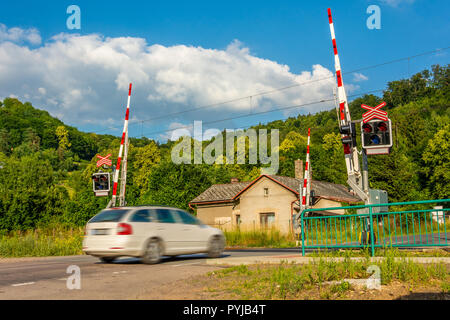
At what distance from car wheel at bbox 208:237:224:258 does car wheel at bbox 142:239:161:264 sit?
2.27 metres

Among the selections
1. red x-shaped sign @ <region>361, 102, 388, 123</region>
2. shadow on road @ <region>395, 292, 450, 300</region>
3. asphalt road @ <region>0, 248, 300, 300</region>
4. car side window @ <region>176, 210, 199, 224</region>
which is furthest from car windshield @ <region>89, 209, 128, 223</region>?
shadow on road @ <region>395, 292, 450, 300</region>

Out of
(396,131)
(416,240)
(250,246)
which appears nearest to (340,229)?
(416,240)

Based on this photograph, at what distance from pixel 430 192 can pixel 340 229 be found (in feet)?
189

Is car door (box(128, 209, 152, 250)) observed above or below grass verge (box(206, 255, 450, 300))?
above

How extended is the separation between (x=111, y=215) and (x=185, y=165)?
1918 inches

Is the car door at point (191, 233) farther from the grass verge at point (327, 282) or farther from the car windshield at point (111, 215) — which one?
the grass verge at point (327, 282)

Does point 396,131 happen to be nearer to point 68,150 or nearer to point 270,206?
point 270,206

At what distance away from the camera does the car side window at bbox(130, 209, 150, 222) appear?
465 inches

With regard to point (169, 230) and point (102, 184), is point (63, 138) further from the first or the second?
point (169, 230)

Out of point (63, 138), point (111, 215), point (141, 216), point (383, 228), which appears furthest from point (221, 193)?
point (63, 138)

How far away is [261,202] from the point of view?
40875 mm

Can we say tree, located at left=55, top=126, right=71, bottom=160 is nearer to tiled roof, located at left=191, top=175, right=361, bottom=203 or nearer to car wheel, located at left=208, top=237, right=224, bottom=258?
tiled roof, located at left=191, top=175, right=361, bottom=203

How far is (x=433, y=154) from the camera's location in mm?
62781

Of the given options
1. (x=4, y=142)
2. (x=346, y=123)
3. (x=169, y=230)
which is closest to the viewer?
(x=169, y=230)
